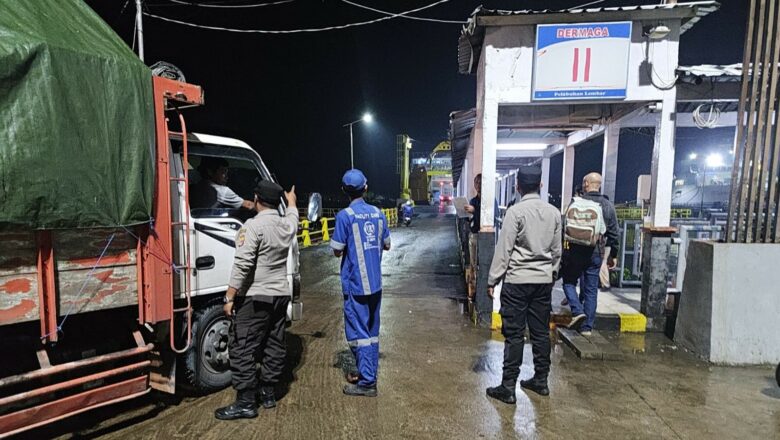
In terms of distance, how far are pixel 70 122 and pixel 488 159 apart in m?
4.45

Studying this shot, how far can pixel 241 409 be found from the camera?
3.16m

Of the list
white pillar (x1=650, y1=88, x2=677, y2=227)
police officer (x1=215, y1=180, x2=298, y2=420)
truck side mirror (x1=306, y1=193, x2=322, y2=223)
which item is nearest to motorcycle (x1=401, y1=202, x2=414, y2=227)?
white pillar (x1=650, y1=88, x2=677, y2=227)

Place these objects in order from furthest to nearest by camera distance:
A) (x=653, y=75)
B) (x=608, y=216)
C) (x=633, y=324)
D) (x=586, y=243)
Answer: (x=633, y=324) → (x=653, y=75) → (x=608, y=216) → (x=586, y=243)

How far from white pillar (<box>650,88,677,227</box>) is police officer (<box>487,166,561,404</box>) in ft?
9.11

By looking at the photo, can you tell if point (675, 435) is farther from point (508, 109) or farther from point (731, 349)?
point (508, 109)

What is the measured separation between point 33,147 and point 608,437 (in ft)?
14.0

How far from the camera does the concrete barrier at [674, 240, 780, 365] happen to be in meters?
4.10

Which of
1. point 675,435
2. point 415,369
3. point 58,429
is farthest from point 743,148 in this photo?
point 58,429

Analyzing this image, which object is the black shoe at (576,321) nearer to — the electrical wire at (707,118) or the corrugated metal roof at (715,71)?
the corrugated metal roof at (715,71)

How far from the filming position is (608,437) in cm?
296

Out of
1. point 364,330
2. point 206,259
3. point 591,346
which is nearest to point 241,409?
point 364,330

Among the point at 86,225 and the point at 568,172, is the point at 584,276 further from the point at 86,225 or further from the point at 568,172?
the point at 568,172

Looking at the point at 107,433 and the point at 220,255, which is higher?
the point at 220,255

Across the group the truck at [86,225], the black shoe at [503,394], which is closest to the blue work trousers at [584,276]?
the black shoe at [503,394]
